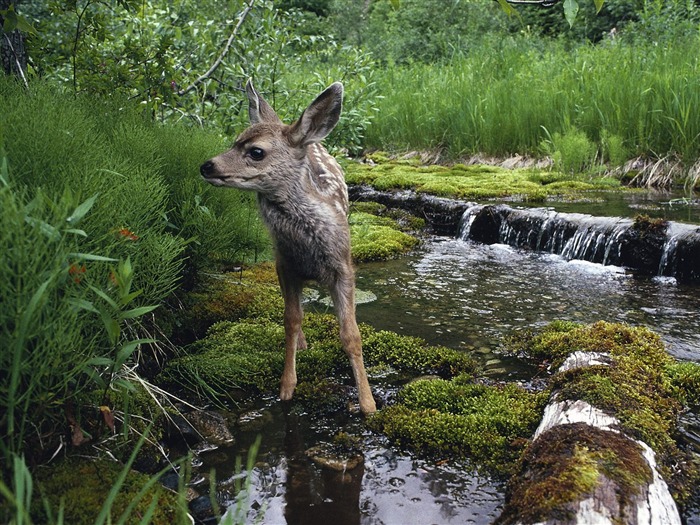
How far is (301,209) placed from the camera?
3943mm

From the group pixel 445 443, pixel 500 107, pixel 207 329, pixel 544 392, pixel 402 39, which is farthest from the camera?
pixel 402 39

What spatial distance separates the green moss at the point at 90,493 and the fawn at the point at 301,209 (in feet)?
4.64

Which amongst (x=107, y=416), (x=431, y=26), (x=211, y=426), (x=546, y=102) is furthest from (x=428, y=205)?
(x=431, y=26)

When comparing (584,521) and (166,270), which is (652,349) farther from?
(166,270)

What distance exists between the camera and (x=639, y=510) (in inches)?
91.4

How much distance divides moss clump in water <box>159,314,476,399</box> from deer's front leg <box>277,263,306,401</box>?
0.35 ft

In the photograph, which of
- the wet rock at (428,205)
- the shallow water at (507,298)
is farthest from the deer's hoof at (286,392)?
the wet rock at (428,205)

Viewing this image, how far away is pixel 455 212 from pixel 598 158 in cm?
366

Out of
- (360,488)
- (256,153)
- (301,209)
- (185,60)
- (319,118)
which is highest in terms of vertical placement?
(185,60)

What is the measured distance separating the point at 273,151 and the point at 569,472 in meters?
2.44

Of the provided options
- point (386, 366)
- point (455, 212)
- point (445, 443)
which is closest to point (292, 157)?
point (386, 366)

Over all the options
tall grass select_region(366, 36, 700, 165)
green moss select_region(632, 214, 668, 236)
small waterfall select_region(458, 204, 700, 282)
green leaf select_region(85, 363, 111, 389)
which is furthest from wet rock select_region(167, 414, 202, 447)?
tall grass select_region(366, 36, 700, 165)

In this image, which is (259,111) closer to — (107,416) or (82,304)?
(107,416)

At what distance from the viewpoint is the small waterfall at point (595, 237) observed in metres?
7.03
